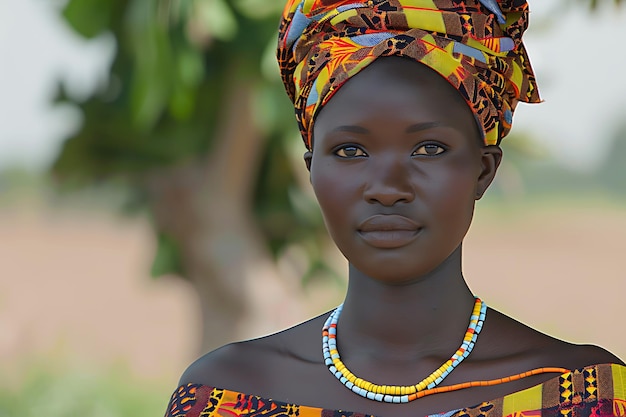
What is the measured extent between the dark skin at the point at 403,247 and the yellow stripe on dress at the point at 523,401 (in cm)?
3

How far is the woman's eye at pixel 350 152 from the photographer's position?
2.60 m

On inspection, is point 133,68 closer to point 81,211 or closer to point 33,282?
point 33,282

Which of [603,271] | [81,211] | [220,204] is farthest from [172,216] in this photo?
[81,211]

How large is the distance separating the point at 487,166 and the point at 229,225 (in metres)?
3.79

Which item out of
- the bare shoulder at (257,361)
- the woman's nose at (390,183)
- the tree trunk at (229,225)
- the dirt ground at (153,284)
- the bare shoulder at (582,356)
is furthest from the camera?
the dirt ground at (153,284)

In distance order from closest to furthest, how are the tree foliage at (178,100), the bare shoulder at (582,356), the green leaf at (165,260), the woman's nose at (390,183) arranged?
1. the woman's nose at (390,183)
2. the bare shoulder at (582,356)
3. the tree foliage at (178,100)
4. the green leaf at (165,260)

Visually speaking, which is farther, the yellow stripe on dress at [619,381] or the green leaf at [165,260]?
the green leaf at [165,260]

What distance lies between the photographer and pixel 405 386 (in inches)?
105

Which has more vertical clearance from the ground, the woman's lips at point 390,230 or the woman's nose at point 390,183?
the woman's nose at point 390,183

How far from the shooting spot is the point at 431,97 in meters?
2.58

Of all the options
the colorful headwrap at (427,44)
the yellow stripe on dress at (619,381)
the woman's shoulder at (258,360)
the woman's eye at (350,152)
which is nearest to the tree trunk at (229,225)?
the woman's shoulder at (258,360)

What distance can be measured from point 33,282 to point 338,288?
7364 millimetres

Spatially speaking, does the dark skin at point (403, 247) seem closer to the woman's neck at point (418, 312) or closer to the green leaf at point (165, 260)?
the woman's neck at point (418, 312)

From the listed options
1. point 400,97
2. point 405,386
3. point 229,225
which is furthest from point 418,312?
point 229,225
